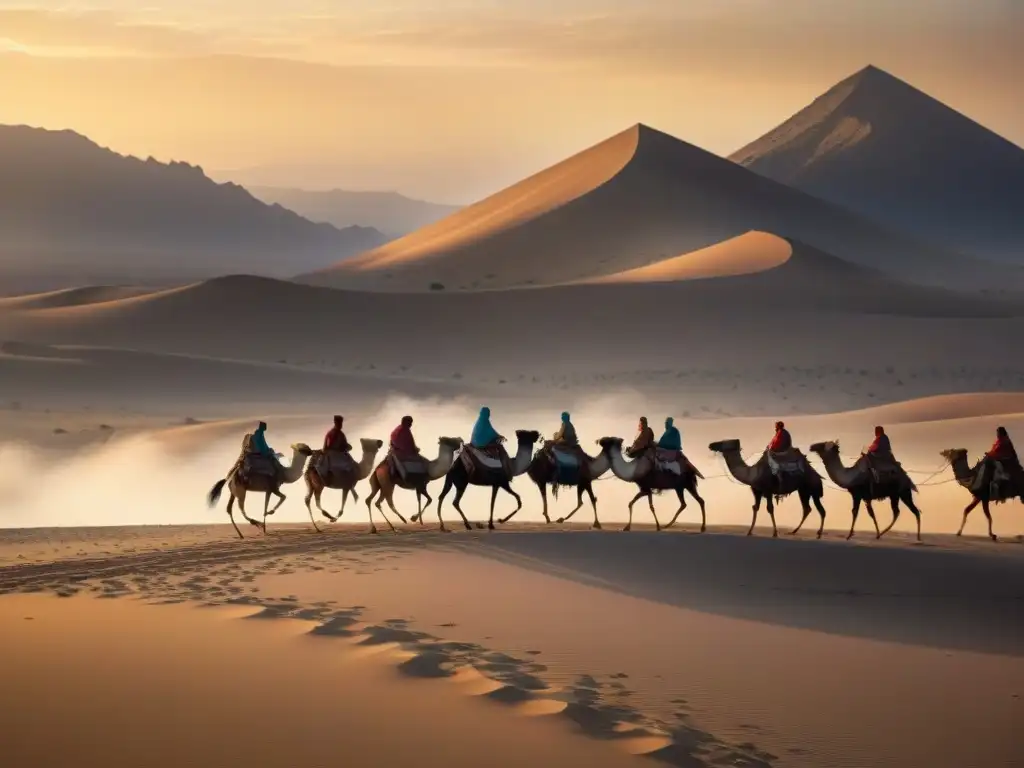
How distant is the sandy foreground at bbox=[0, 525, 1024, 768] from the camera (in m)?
10.1

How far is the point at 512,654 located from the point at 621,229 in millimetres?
109126

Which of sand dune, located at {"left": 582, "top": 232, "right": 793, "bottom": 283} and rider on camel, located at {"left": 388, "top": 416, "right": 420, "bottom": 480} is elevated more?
sand dune, located at {"left": 582, "top": 232, "right": 793, "bottom": 283}

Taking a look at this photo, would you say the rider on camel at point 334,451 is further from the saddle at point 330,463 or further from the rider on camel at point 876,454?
the rider on camel at point 876,454

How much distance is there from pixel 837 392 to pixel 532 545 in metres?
37.5

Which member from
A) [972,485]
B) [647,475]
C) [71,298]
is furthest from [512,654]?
[71,298]

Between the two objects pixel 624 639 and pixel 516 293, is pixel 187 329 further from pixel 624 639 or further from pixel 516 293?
pixel 624 639

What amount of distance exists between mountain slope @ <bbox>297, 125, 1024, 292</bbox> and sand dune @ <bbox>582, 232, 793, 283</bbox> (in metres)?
13.4

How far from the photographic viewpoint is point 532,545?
19281 millimetres

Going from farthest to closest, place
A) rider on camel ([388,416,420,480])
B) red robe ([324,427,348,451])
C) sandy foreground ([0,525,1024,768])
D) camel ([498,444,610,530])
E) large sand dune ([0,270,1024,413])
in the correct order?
1. large sand dune ([0,270,1024,413])
2. camel ([498,444,610,530])
3. rider on camel ([388,416,420,480])
4. red robe ([324,427,348,451])
5. sandy foreground ([0,525,1024,768])

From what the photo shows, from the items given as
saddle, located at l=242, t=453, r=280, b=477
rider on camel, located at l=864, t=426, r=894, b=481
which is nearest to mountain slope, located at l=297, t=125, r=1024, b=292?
saddle, located at l=242, t=453, r=280, b=477

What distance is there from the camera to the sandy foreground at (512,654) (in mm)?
10078

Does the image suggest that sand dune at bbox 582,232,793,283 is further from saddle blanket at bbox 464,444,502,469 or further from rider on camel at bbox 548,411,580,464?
saddle blanket at bbox 464,444,502,469

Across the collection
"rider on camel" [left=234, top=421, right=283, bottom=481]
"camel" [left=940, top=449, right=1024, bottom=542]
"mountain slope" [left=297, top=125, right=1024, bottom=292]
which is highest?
"mountain slope" [left=297, top=125, right=1024, bottom=292]

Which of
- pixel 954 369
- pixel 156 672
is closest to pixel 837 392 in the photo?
pixel 954 369
